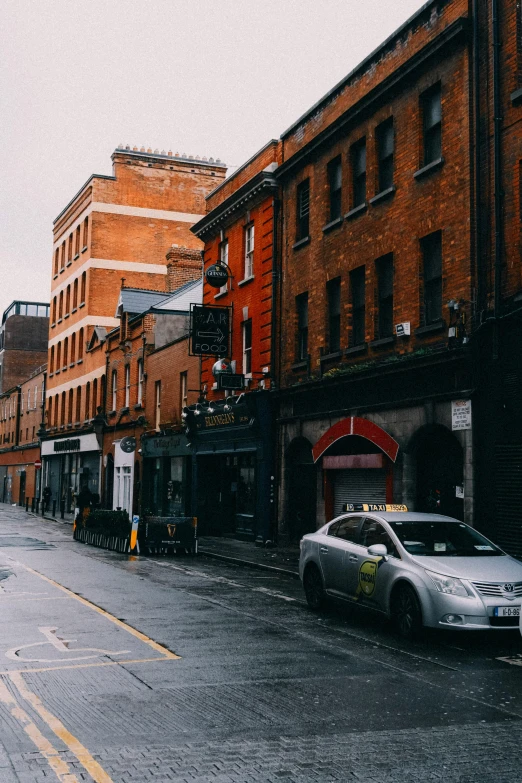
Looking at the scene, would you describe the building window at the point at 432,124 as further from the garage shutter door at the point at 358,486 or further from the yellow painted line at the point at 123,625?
the yellow painted line at the point at 123,625

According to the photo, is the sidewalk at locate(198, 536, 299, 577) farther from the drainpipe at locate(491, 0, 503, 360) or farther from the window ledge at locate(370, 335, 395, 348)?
the drainpipe at locate(491, 0, 503, 360)

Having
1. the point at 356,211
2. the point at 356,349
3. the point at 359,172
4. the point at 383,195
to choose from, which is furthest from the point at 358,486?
the point at 359,172

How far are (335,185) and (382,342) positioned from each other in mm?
5631

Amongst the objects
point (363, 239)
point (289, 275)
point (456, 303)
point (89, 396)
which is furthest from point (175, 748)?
point (89, 396)

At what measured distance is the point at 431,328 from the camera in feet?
58.2

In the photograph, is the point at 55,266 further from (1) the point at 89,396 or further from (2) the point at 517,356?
(2) the point at 517,356

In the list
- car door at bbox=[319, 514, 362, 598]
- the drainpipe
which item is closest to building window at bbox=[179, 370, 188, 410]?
the drainpipe

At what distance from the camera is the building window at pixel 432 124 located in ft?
60.7

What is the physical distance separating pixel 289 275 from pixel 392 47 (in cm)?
709

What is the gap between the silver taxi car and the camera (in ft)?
32.6

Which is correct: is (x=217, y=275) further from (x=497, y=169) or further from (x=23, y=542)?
(x=497, y=169)

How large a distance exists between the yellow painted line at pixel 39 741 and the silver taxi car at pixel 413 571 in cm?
494

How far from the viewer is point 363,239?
21.1 m

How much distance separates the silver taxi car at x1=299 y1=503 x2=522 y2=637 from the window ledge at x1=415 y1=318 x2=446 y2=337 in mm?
5450
